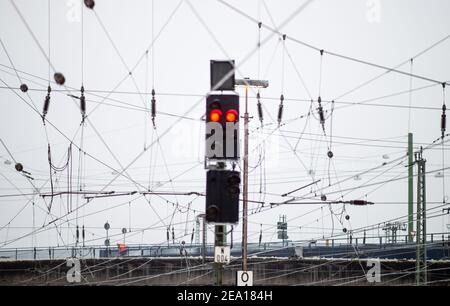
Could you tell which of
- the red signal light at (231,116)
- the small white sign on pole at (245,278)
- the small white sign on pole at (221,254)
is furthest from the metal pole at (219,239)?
the red signal light at (231,116)

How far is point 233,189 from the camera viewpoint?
40.8 feet

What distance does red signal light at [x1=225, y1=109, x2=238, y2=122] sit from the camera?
40.4ft

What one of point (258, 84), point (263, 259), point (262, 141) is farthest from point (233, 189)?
point (263, 259)

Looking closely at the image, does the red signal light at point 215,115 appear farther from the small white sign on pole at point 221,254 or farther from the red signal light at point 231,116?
the small white sign on pole at point 221,254

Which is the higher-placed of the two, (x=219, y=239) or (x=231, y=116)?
(x=231, y=116)

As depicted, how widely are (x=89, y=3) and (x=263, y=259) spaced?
1236 inches

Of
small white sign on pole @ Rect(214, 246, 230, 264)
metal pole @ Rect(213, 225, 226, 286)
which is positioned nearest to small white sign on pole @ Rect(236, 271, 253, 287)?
metal pole @ Rect(213, 225, 226, 286)

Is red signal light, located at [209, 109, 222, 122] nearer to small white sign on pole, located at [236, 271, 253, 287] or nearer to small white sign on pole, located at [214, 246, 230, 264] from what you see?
small white sign on pole, located at [214, 246, 230, 264]

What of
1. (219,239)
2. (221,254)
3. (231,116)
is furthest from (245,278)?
(231,116)

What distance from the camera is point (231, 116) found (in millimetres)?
12320

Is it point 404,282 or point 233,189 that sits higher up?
point 233,189

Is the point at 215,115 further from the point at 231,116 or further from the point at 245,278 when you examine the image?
the point at 245,278
